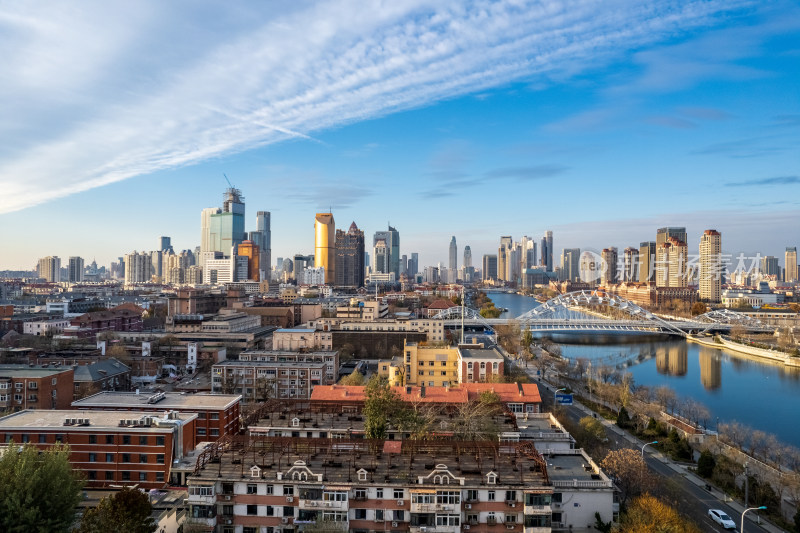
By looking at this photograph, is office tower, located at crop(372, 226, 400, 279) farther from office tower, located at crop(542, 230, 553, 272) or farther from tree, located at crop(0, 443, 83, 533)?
tree, located at crop(0, 443, 83, 533)

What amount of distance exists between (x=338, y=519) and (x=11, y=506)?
197 centimetres

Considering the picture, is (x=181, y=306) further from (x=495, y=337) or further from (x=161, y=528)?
(x=161, y=528)

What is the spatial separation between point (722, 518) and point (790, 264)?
64.5 metres

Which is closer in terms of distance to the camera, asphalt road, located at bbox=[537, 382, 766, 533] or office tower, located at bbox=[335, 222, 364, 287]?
asphalt road, located at bbox=[537, 382, 766, 533]

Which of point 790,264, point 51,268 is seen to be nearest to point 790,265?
point 790,264

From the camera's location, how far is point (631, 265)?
44562 millimetres

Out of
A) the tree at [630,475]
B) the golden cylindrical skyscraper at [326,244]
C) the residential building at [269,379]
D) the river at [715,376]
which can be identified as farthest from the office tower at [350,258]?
the tree at [630,475]

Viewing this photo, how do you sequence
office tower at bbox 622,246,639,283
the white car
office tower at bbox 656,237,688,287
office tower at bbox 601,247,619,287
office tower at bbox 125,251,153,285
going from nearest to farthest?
the white car → office tower at bbox 656,237,688,287 → office tower at bbox 622,246,639,283 → office tower at bbox 601,247,619,287 → office tower at bbox 125,251,153,285

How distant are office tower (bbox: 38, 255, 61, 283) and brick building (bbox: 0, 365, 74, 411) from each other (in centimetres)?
5506

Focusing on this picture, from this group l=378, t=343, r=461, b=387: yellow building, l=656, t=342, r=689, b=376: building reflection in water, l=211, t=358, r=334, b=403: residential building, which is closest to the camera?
l=211, t=358, r=334, b=403: residential building

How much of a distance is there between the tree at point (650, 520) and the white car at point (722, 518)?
101 centimetres

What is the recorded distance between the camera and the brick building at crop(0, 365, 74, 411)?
7.15 metres

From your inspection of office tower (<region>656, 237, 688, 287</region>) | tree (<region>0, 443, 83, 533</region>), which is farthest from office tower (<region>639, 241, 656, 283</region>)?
tree (<region>0, 443, 83, 533</region>)

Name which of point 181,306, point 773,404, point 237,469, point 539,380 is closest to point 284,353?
point 539,380
